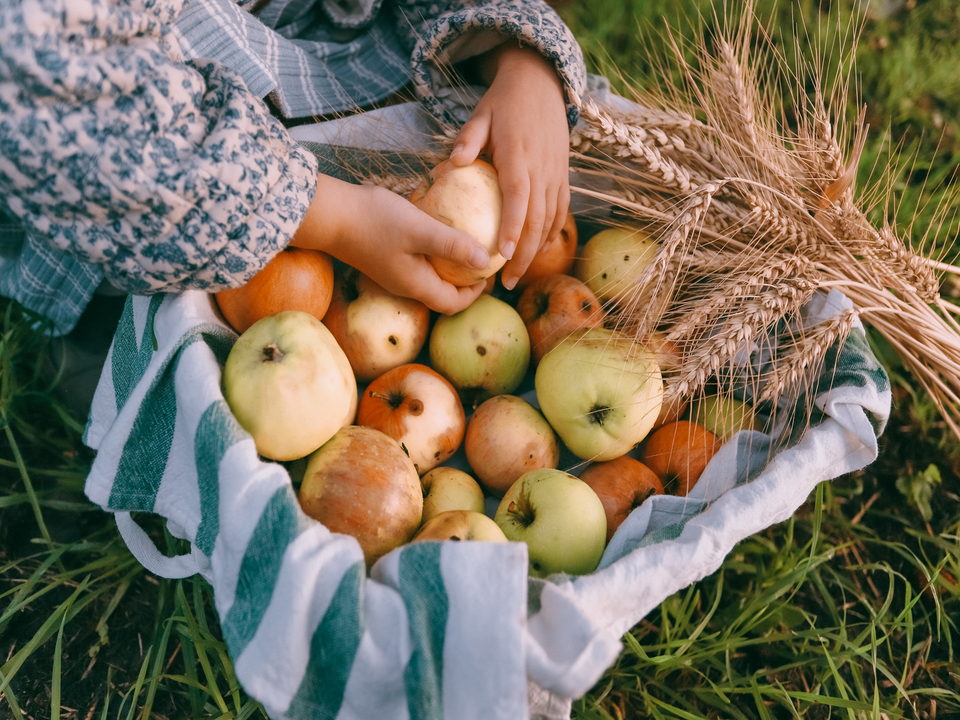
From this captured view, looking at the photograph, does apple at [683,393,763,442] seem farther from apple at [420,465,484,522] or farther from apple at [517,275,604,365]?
apple at [420,465,484,522]

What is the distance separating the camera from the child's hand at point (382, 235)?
3.34 ft

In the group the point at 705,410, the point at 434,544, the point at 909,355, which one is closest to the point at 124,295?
the point at 434,544

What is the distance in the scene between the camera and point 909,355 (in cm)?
119

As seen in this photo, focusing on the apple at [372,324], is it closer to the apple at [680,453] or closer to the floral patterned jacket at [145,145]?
the floral patterned jacket at [145,145]

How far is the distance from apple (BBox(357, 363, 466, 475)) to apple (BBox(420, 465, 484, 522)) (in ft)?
0.13

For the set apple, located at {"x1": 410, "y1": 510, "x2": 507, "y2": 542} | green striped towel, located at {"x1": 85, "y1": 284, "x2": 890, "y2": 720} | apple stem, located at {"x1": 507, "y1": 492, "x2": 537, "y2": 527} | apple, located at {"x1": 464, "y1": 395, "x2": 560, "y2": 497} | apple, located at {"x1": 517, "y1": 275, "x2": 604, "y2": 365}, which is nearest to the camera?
green striped towel, located at {"x1": 85, "y1": 284, "x2": 890, "y2": 720}

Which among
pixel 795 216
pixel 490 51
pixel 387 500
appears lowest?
pixel 387 500

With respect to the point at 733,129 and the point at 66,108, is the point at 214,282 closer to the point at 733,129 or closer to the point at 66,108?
the point at 66,108

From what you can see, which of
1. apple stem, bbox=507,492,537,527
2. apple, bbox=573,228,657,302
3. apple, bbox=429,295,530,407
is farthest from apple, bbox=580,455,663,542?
apple, bbox=573,228,657,302

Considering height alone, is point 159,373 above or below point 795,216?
below

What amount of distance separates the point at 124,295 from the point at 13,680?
2.80ft

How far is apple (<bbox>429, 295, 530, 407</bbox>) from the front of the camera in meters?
1.17

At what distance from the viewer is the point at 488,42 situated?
1297 millimetres

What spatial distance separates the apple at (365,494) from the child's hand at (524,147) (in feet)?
1.42
